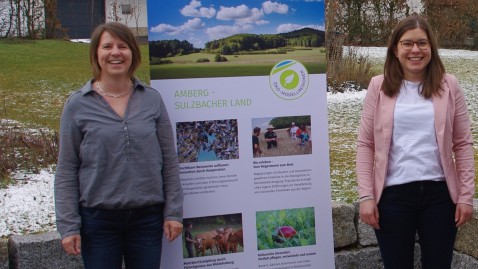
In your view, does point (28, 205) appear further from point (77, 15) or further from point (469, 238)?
point (77, 15)

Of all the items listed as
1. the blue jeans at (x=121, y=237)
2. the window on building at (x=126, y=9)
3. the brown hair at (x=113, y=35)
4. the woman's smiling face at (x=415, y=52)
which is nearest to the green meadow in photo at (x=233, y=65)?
the brown hair at (x=113, y=35)

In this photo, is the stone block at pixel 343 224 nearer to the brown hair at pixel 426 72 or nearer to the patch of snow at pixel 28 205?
the brown hair at pixel 426 72

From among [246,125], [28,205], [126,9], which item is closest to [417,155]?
[246,125]

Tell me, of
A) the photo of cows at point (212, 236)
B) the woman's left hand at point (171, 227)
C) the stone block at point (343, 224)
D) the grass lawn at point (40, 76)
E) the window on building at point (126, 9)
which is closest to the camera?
the woman's left hand at point (171, 227)

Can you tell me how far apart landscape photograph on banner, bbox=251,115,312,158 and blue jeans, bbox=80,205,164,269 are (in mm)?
791

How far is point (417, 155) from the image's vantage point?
3061 mm

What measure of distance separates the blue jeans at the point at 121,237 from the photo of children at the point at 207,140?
53cm

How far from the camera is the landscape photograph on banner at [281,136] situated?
359 centimetres

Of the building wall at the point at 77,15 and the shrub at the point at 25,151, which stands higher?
the building wall at the point at 77,15

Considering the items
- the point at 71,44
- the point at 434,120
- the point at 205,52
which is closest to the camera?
the point at 434,120

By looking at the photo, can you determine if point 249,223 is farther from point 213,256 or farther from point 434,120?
point 434,120

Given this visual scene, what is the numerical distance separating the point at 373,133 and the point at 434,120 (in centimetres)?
30

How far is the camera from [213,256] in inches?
142

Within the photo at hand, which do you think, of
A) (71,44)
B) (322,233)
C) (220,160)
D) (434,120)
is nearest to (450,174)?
(434,120)
